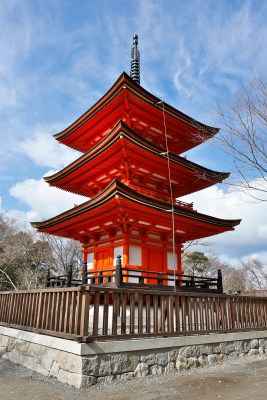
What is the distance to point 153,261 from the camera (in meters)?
12.8

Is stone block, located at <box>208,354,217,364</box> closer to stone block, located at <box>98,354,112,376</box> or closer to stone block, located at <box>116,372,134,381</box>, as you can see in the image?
stone block, located at <box>116,372,134,381</box>

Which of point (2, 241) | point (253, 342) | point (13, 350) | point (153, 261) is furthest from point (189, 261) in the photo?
point (13, 350)

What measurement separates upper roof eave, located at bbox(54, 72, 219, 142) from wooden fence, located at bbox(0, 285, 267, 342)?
6338 millimetres

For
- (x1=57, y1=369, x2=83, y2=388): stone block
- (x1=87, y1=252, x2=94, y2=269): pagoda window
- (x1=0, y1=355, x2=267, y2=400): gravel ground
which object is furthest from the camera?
(x1=87, y1=252, x2=94, y2=269): pagoda window

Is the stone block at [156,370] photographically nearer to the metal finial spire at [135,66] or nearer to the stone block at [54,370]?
the stone block at [54,370]

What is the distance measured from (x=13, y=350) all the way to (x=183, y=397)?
495 centimetres

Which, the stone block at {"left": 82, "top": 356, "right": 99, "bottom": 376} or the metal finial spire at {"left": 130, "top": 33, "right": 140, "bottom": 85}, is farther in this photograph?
the metal finial spire at {"left": 130, "top": 33, "right": 140, "bottom": 85}

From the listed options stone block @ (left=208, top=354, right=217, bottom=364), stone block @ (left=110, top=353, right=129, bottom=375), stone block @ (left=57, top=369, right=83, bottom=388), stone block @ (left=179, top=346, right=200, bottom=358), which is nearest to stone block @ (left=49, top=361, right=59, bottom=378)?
stone block @ (left=57, top=369, right=83, bottom=388)

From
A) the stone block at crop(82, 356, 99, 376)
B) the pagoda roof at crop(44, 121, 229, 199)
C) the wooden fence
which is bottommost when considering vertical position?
the stone block at crop(82, 356, 99, 376)

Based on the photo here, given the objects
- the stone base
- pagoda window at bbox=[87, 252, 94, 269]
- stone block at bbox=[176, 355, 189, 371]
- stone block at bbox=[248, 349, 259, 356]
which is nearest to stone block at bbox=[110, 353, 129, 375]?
the stone base

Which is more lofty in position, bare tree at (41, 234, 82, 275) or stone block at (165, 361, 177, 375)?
bare tree at (41, 234, 82, 275)

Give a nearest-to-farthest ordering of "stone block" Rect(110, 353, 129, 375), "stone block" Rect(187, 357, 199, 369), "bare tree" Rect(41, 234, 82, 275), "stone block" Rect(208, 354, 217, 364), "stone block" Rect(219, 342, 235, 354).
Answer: "stone block" Rect(110, 353, 129, 375)
"stone block" Rect(187, 357, 199, 369)
"stone block" Rect(208, 354, 217, 364)
"stone block" Rect(219, 342, 235, 354)
"bare tree" Rect(41, 234, 82, 275)

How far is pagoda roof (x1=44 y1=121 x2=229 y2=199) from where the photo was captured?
11.8m

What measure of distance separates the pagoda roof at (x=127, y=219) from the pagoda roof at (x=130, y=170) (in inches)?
52.0
